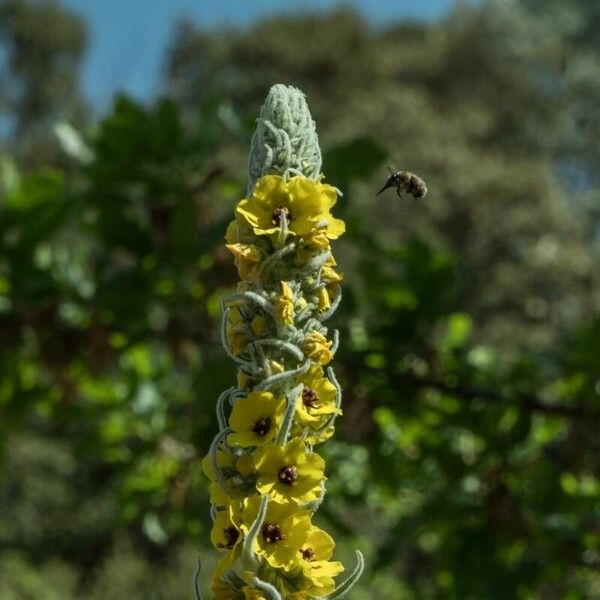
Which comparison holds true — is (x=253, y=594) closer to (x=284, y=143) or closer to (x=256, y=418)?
(x=256, y=418)

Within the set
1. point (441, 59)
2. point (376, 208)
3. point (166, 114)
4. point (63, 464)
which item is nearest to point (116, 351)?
point (166, 114)

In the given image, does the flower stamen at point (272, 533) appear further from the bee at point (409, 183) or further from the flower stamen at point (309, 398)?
the bee at point (409, 183)

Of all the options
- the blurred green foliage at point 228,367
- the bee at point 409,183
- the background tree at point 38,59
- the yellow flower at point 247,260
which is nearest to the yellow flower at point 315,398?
the yellow flower at point 247,260

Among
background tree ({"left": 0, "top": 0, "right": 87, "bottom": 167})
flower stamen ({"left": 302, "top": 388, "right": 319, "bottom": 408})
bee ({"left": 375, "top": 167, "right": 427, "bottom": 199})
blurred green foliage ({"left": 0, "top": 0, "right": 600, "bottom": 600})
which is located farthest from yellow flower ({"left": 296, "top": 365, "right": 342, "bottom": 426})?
background tree ({"left": 0, "top": 0, "right": 87, "bottom": 167})

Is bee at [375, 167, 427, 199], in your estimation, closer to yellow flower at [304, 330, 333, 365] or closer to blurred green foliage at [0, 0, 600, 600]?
yellow flower at [304, 330, 333, 365]

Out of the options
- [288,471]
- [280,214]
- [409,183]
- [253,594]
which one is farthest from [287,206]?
[409,183]
